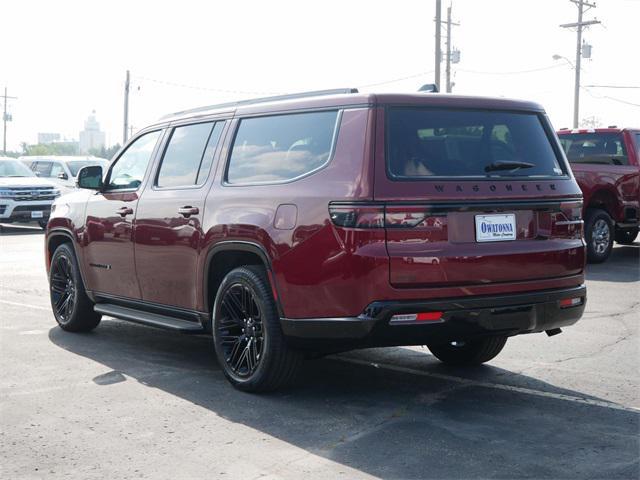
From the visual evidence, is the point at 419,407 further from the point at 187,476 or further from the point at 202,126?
the point at 202,126

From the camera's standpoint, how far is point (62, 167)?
26000mm

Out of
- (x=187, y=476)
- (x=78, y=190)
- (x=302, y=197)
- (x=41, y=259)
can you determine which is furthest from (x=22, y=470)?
(x=41, y=259)

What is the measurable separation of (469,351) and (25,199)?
17.3m

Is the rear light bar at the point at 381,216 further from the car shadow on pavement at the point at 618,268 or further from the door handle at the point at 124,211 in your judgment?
the car shadow on pavement at the point at 618,268

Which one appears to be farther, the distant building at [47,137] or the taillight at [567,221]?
the distant building at [47,137]

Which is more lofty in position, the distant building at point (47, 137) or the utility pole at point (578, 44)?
the utility pole at point (578, 44)

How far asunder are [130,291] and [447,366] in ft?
8.23

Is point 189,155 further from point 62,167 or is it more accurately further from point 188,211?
point 62,167

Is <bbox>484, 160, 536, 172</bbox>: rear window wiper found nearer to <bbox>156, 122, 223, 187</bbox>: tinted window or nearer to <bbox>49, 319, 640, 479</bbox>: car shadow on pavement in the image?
<bbox>49, 319, 640, 479</bbox>: car shadow on pavement

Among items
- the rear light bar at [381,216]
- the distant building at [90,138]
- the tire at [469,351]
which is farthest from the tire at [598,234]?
the distant building at [90,138]

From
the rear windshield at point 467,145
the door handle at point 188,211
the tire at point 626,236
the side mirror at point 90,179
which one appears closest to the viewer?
the rear windshield at point 467,145

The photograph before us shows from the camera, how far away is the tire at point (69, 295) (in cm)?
823

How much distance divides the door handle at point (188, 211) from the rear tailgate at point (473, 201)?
165cm

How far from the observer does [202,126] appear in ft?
22.8
